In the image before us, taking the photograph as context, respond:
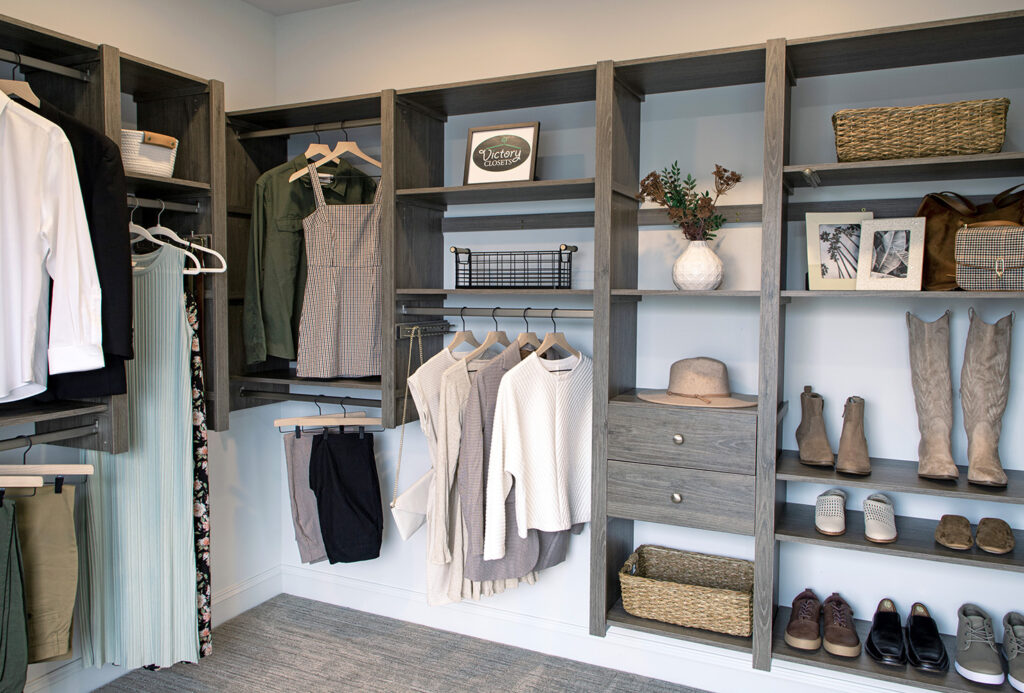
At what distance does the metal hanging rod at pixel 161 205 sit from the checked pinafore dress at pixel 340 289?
400mm

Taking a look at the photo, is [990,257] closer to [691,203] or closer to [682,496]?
[691,203]

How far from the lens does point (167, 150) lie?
2.61 meters

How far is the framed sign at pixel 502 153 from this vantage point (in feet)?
8.74

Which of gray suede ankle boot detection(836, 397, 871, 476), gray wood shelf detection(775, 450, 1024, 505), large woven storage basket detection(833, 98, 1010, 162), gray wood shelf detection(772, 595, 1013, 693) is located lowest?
gray wood shelf detection(772, 595, 1013, 693)

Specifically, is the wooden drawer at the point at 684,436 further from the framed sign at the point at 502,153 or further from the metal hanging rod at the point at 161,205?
the metal hanging rod at the point at 161,205

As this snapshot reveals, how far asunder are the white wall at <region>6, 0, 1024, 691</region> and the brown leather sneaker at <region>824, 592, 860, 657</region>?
0.16 metres

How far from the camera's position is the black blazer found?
219 centimetres

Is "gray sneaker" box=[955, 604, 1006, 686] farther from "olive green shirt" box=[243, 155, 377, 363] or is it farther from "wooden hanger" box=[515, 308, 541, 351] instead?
"olive green shirt" box=[243, 155, 377, 363]

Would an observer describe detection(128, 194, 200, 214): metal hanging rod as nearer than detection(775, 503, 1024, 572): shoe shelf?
No

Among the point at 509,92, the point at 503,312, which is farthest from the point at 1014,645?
the point at 509,92

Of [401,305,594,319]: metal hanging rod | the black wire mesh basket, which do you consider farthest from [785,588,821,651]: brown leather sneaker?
the black wire mesh basket

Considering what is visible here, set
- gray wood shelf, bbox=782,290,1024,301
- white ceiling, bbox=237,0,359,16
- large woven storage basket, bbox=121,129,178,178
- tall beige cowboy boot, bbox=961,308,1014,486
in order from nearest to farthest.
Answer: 1. gray wood shelf, bbox=782,290,1024,301
2. tall beige cowboy boot, bbox=961,308,1014,486
3. large woven storage basket, bbox=121,129,178,178
4. white ceiling, bbox=237,0,359,16

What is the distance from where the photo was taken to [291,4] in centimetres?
333

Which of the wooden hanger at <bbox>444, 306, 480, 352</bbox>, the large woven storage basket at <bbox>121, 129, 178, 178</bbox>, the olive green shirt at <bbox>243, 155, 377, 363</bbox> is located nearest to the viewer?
the large woven storage basket at <bbox>121, 129, 178, 178</bbox>
